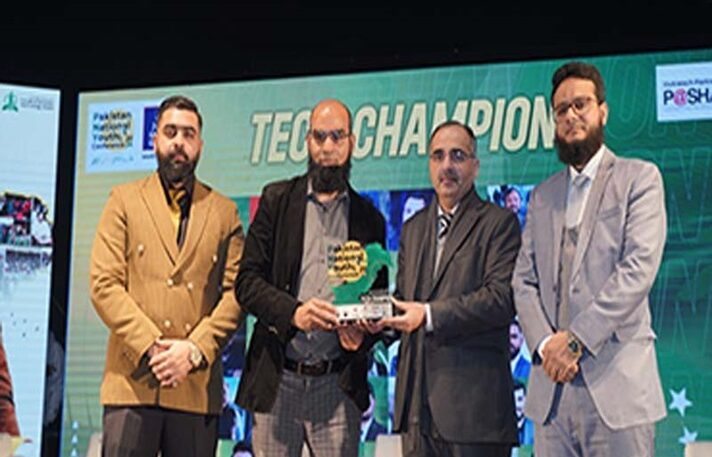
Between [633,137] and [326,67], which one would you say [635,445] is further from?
[326,67]

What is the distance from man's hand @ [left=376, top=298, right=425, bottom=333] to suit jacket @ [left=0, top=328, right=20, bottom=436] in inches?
119

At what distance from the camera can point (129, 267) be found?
438cm

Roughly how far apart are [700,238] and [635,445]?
98.5 inches

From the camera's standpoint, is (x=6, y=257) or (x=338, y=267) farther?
(x=6, y=257)

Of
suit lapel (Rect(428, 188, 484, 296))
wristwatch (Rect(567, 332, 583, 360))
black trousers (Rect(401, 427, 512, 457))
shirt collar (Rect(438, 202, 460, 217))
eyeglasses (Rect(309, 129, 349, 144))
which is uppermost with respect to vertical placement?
eyeglasses (Rect(309, 129, 349, 144))

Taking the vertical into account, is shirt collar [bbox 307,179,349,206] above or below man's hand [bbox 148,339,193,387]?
above

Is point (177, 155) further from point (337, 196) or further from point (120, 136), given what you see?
point (120, 136)

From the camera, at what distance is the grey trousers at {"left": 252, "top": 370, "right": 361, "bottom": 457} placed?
4102 millimetres

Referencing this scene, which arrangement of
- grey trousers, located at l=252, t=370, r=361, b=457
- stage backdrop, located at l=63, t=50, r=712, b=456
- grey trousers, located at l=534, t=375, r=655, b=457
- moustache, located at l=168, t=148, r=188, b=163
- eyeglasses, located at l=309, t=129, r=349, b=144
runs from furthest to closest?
stage backdrop, located at l=63, t=50, r=712, b=456 < moustache, located at l=168, t=148, r=188, b=163 < eyeglasses, located at l=309, t=129, r=349, b=144 < grey trousers, located at l=252, t=370, r=361, b=457 < grey trousers, located at l=534, t=375, r=655, b=457

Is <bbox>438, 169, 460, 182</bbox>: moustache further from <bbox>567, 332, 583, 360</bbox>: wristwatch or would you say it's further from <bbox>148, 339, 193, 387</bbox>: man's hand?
<bbox>148, 339, 193, 387</bbox>: man's hand

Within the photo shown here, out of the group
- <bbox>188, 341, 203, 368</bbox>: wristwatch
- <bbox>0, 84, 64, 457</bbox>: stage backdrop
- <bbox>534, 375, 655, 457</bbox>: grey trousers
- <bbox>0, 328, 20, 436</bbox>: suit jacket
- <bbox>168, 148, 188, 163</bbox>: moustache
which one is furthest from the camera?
<bbox>0, 84, 64, 457</bbox>: stage backdrop

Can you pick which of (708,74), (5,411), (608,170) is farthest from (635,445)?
(5,411)

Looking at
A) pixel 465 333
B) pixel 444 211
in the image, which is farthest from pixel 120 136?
pixel 465 333

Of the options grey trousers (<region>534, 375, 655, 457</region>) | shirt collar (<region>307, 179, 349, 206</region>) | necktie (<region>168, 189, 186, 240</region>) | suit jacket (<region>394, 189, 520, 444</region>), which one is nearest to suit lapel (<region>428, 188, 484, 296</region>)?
suit jacket (<region>394, 189, 520, 444</region>)
